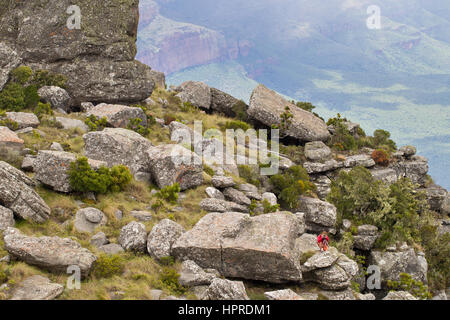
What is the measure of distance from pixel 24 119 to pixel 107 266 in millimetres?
14513

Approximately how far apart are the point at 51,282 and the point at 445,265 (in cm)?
2328

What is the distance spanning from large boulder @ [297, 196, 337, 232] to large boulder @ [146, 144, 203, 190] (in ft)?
23.5

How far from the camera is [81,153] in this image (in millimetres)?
19797

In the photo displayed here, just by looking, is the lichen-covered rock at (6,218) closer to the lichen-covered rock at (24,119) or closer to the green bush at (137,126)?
the lichen-covered rock at (24,119)

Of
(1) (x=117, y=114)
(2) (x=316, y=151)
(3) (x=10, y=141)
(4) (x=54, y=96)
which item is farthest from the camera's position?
(2) (x=316, y=151)

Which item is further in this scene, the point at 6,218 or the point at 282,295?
the point at 6,218

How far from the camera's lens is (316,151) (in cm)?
3092

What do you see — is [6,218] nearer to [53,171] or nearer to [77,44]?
[53,171]

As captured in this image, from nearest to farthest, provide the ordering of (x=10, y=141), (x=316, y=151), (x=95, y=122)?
(x=10, y=141) → (x=95, y=122) → (x=316, y=151)

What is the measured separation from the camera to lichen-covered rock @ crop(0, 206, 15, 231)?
499 inches

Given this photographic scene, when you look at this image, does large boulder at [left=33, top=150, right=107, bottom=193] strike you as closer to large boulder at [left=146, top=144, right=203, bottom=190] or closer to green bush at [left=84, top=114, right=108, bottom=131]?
large boulder at [left=146, top=144, right=203, bottom=190]

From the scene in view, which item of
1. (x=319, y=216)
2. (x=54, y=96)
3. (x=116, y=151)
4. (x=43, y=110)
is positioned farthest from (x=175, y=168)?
(x=54, y=96)

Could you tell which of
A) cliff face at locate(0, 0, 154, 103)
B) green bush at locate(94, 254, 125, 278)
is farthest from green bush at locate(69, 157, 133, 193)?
cliff face at locate(0, 0, 154, 103)
